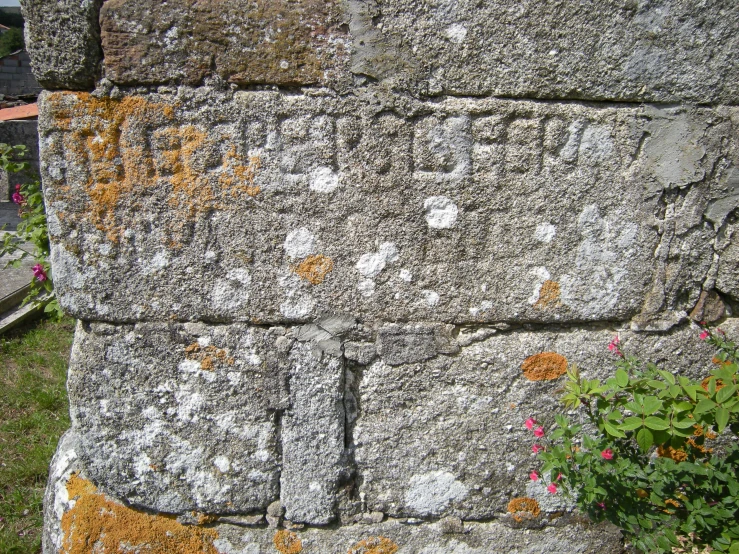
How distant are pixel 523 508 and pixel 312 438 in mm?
702

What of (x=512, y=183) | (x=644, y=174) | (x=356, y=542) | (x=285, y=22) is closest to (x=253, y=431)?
(x=356, y=542)

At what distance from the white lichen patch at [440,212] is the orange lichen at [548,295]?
33cm

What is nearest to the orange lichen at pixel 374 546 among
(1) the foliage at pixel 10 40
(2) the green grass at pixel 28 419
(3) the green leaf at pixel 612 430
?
(3) the green leaf at pixel 612 430

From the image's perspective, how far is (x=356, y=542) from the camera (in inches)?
67.9

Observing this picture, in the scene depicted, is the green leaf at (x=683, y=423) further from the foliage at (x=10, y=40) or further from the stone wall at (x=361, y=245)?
the foliage at (x=10, y=40)

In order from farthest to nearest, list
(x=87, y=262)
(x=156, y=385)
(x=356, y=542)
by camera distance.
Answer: (x=356, y=542) < (x=156, y=385) < (x=87, y=262)

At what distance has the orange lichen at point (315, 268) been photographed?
1.53 meters

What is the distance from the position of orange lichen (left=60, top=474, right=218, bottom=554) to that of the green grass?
59 centimetres

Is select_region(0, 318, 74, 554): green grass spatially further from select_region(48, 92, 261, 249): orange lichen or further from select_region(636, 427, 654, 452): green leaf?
select_region(636, 427, 654, 452): green leaf

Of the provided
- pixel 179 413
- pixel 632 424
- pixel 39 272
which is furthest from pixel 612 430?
pixel 39 272

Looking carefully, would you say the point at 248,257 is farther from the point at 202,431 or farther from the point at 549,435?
the point at 549,435

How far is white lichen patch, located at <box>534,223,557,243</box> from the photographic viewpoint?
1.54m

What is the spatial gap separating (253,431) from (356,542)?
19.0 inches

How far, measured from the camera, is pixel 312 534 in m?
1.73
